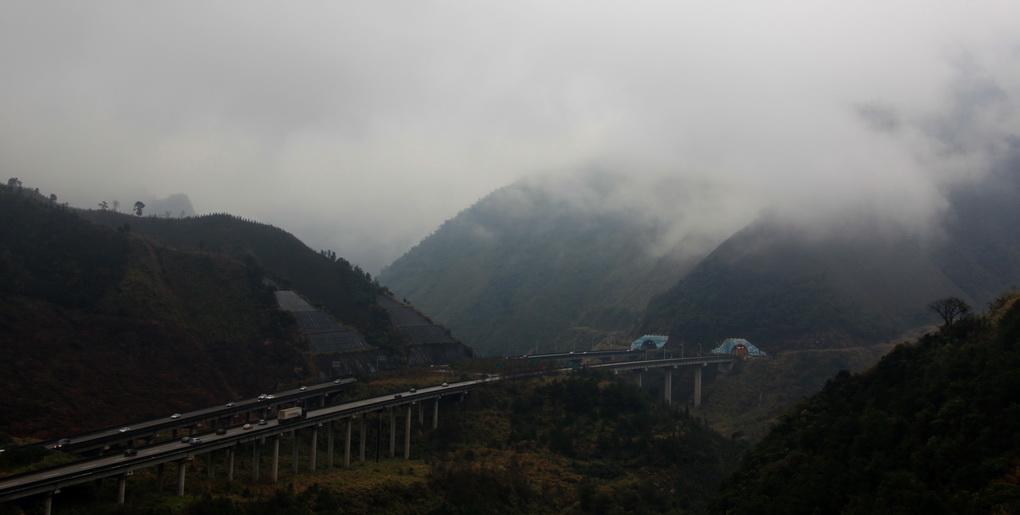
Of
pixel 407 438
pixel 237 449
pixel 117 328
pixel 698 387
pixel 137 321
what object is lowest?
pixel 407 438

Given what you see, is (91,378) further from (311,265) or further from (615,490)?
(311,265)

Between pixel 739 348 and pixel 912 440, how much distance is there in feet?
337

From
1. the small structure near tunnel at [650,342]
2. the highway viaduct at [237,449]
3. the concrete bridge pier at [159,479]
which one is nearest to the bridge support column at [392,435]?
the highway viaduct at [237,449]

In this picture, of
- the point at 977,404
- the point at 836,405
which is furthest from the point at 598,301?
the point at 977,404

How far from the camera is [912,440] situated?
3453cm

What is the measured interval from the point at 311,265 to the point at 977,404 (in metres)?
115

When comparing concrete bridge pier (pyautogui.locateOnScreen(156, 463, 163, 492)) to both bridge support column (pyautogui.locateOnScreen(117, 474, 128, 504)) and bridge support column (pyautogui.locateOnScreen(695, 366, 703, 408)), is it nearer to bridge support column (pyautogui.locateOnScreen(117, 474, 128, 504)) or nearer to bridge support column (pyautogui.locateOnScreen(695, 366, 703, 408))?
bridge support column (pyautogui.locateOnScreen(117, 474, 128, 504))

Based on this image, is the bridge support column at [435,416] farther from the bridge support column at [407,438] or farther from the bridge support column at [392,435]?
the bridge support column at [392,435]

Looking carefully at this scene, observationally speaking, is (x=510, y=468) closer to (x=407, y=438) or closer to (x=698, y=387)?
(x=407, y=438)

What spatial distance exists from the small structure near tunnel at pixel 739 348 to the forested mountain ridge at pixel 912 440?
85.3m

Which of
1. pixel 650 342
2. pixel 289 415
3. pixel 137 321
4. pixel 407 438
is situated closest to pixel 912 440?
pixel 289 415

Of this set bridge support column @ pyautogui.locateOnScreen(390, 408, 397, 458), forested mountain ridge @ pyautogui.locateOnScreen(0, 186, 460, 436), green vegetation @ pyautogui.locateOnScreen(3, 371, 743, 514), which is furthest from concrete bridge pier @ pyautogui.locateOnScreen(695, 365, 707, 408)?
bridge support column @ pyautogui.locateOnScreen(390, 408, 397, 458)

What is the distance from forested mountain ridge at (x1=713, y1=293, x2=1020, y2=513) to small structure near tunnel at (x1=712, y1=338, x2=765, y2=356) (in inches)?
3360

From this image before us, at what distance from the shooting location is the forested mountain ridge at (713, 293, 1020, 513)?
96.5ft
